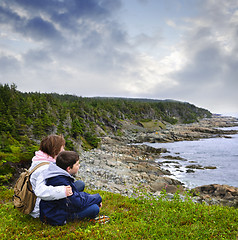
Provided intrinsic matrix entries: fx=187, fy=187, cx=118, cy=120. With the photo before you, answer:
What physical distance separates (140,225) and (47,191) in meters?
2.94

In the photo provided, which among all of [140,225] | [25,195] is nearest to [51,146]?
[25,195]

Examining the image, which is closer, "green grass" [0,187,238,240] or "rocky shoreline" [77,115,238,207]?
"green grass" [0,187,238,240]

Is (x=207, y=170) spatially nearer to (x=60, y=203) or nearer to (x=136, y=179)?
(x=136, y=179)

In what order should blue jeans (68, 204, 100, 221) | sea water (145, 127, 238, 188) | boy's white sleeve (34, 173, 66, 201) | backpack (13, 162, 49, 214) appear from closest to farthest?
1. boy's white sleeve (34, 173, 66, 201)
2. backpack (13, 162, 49, 214)
3. blue jeans (68, 204, 100, 221)
4. sea water (145, 127, 238, 188)

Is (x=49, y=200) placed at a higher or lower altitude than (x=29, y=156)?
higher

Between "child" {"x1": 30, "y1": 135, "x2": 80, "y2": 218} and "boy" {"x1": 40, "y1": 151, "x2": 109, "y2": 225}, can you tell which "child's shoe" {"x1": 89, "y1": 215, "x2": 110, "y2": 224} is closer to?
"boy" {"x1": 40, "y1": 151, "x2": 109, "y2": 225}

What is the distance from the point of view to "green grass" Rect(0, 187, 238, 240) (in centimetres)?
482

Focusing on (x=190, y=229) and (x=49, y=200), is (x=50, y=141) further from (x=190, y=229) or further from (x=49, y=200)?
(x=190, y=229)

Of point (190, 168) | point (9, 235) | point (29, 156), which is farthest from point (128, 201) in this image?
point (190, 168)

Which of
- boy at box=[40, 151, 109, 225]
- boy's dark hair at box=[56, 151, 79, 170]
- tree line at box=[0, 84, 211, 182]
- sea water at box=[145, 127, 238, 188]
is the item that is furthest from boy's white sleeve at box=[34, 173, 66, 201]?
sea water at box=[145, 127, 238, 188]

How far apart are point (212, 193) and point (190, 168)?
11.6 m

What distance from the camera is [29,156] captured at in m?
15.4

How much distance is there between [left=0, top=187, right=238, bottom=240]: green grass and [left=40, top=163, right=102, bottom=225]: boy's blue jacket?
245 mm

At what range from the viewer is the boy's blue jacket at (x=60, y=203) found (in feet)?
15.0
